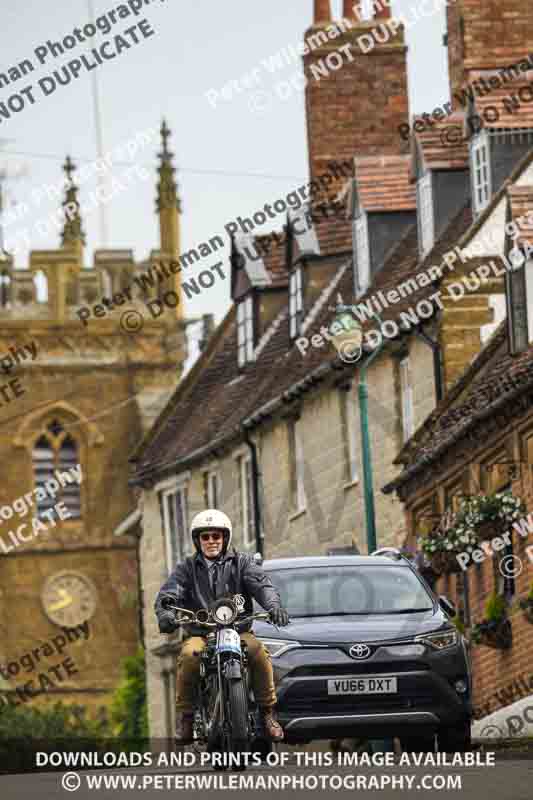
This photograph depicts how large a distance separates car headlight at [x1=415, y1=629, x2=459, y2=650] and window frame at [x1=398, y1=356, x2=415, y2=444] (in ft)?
61.9

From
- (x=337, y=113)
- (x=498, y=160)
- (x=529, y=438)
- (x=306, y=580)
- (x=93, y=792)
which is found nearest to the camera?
(x=93, y=792)

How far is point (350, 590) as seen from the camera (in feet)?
71.0

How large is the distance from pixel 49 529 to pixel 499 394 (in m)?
54.2

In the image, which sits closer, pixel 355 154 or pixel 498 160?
pixel 498 160

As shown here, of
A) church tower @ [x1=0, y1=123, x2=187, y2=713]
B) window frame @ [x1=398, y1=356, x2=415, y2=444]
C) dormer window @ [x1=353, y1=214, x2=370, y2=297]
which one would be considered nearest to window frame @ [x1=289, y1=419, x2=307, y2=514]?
dormer window @ [x1=353, y1=214, x2=370, y2=297]

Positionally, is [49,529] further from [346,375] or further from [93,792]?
[93,792]

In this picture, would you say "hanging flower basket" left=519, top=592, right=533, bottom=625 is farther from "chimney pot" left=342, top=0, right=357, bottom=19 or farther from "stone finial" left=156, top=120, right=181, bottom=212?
"stone finial" left=156, top=120, right=181, bottom=212

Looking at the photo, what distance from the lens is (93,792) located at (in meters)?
17.8

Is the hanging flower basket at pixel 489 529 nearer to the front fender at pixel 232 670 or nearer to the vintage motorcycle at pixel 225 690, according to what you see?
the vintage motorcycle at pixel 225 690

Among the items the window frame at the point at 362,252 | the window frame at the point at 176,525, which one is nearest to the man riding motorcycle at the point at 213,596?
the window frame at the point at 362,252

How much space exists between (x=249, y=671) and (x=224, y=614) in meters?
0.46

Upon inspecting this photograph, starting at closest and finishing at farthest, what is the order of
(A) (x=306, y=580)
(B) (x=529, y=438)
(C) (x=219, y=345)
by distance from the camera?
(A) (x=306, y=580)
(B) (x=529, y=438)
(C) (x=219, y=345)

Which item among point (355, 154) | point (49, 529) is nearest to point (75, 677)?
point (49, 529)

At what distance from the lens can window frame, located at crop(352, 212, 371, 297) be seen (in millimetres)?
A: 44531
